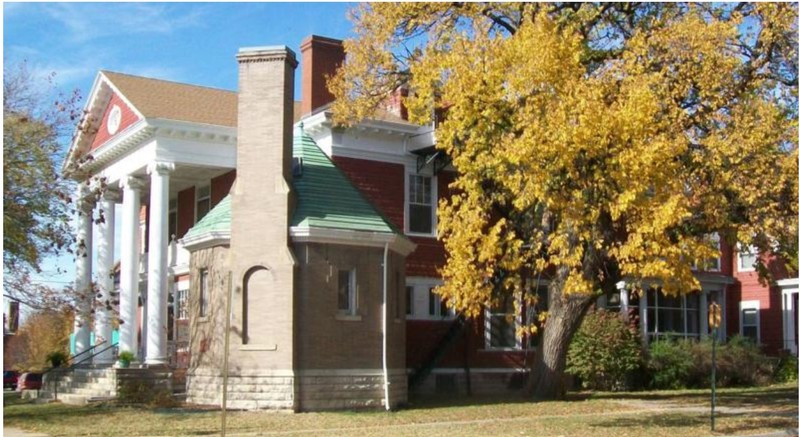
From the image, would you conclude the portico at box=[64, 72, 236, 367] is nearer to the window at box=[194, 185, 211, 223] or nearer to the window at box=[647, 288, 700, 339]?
the window at box=[194, 185, 211, 223]

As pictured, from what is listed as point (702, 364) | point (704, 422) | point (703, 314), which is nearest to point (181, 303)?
point (702, 364)

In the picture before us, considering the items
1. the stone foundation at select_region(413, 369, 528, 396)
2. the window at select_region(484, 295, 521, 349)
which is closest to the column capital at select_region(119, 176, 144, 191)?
the stone foundation at select_region(413, 369, 528, 396)

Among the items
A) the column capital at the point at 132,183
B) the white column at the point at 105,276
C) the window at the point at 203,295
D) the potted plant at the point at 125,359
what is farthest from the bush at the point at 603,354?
the white column at the point at 105,276

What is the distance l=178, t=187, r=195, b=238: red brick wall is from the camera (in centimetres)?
3662

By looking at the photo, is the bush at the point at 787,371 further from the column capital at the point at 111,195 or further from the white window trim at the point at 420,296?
the column capital at the point at 111,195

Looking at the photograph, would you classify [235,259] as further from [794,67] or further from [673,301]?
[673,301]

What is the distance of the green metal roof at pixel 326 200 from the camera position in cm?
2483

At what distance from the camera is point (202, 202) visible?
118ft

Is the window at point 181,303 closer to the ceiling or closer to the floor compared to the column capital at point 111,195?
closer to the floor

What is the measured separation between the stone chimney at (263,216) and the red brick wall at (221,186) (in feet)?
28.2

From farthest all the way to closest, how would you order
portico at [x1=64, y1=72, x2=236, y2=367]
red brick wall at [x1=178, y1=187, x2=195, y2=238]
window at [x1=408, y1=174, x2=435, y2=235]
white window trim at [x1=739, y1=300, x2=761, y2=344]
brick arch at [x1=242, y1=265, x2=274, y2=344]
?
white window trim at [x1=739, y1=300, x2=761, y2=344] → red brick wall at [x1=178, y1=187, x2=195, y2=238] → window at [x1=408, y1=174, x2=435, y2=235] → portico at [x1=64, y1=72, x2=236, y2=367] → brick arch at [x1=242, y1=265, x2=274, y2=344]

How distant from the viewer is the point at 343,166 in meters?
30.4

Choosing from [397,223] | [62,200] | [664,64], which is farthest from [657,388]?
[62,200]

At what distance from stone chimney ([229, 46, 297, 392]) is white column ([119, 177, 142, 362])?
7767 millimetres
